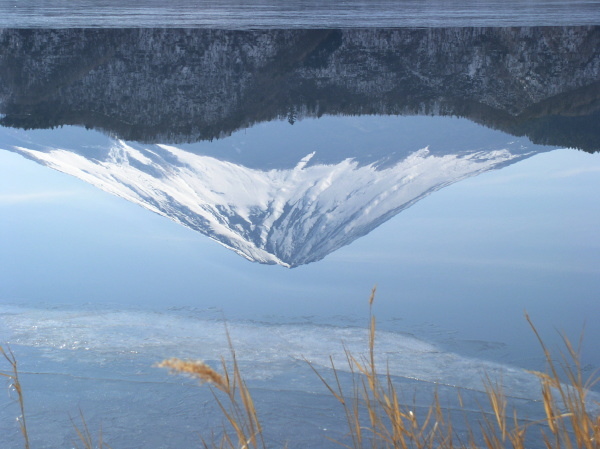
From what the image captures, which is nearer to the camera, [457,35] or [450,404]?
[450,404]

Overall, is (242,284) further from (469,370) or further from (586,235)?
(586,235)

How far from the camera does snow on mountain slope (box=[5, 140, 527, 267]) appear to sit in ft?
24.4

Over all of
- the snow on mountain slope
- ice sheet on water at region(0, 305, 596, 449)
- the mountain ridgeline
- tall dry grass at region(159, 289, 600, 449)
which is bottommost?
ice sheet on water at region(0, 305, 596, 449)

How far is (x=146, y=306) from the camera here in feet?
18.7

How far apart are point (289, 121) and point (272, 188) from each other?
234 centimetres

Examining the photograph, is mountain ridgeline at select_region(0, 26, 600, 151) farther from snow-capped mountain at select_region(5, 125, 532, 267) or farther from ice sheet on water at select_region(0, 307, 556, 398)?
ice sheet on water at select_region(0, 307, 556, 398)

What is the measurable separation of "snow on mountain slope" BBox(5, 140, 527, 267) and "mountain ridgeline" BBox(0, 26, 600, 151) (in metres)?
0.76

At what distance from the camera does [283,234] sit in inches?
286

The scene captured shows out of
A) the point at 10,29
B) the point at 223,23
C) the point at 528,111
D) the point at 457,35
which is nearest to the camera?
the point at 528,111

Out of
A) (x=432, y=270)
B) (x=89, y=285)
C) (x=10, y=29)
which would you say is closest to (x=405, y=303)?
(x=432, y=270)

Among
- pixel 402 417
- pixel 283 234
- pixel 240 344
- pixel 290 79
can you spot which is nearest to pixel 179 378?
pixel 240 344

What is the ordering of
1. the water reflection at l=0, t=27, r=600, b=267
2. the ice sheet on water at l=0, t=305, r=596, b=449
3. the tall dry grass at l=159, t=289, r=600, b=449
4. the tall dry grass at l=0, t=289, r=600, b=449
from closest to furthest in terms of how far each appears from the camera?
the tall dry grass at l=159, t=289, r=600, b=449
the tall dry grass at l=0, t=289, r=600, b=449
the ice sheet on water at l=0, t=305, r=596, b=449
the water reflection at l=0, t=27, r=600, b=267

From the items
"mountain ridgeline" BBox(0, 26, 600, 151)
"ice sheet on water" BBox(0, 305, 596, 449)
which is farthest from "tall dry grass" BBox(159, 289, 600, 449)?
"mountain ridgeline" BBox(0, 26, 600, 151)

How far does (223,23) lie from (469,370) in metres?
18.7
